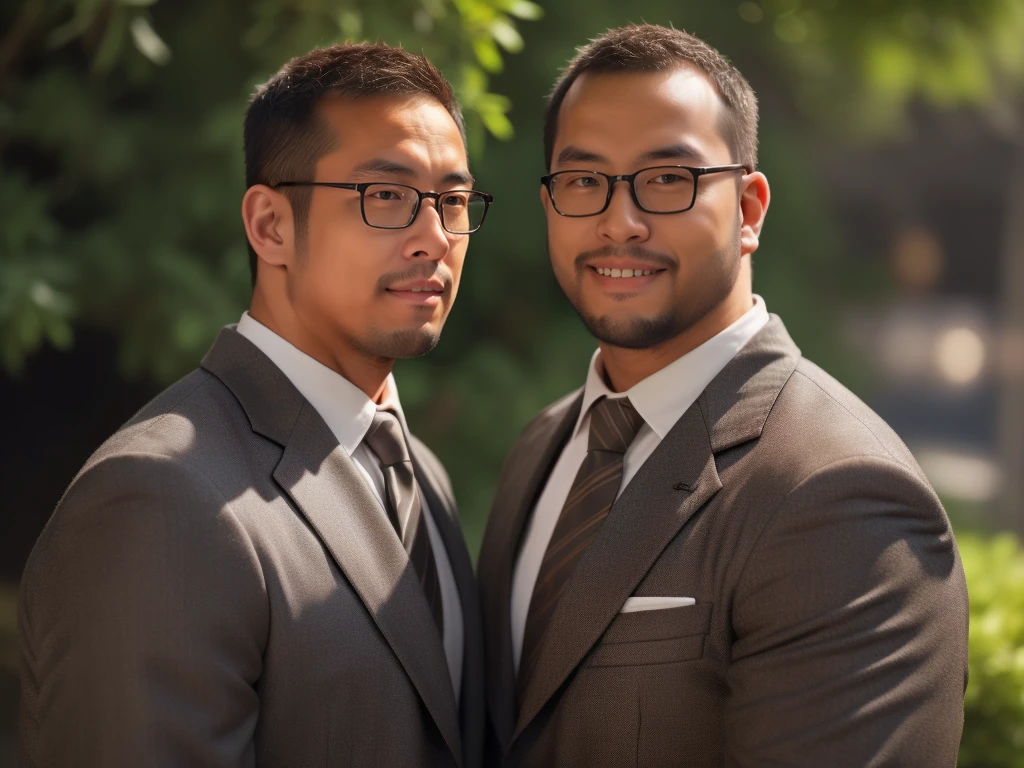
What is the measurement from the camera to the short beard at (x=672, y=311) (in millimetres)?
2715

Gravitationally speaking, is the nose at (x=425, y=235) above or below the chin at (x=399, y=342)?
above

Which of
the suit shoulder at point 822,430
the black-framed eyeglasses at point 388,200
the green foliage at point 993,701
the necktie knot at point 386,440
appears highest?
the black-framed eyeglasses at point 388,200

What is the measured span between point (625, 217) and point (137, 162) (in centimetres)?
342

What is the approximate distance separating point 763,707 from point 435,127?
1.59 m

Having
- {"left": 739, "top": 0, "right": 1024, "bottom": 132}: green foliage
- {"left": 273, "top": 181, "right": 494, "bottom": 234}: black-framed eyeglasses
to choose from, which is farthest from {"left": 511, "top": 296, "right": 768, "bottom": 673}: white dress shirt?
{"left": 739, "top": 0, "right": 1024, "bottom": 132}: green foliage

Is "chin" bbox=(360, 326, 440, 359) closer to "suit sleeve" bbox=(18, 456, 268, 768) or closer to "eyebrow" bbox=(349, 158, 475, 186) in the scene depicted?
"eyebrow" bbox=(349, 158, 475, 186)

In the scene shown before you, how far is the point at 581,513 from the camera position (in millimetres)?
2756

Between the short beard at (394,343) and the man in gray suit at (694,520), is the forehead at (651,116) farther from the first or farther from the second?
the short beard at (394,343)

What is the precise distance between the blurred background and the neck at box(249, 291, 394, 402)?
1.30 m

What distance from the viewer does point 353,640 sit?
7.74ft

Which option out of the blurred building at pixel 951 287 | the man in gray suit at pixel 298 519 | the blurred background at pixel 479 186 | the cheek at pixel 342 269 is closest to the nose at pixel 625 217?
the man in gray suit at pixel 298 519

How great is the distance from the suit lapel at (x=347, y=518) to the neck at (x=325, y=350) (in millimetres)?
119

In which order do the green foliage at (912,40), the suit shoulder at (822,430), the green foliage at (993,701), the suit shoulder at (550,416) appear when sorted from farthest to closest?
the green foliage at (912,40)
the green foliage at (993,701)
the suit shoulder at (550,416)
the suit shoulder at (822,430)

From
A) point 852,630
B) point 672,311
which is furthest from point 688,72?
point 852,630
